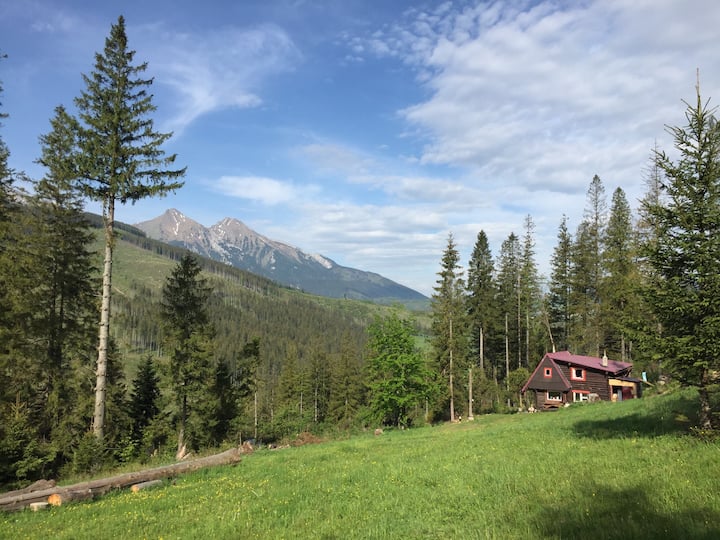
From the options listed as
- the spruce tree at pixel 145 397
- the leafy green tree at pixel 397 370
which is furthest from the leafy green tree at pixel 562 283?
the spruce tree at pixel 145 397

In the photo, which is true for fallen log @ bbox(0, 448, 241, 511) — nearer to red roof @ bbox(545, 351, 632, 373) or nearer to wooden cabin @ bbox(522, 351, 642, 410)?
wooden cabin @ bbox(522, 351, 642, 410)

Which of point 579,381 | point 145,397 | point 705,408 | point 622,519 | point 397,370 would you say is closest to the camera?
point 622,519

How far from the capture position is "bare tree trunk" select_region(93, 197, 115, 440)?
1722cm

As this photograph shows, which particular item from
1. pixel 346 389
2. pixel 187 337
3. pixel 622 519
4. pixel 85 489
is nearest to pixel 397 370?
pixel 187 337

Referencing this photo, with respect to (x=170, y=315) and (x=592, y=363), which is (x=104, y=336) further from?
(x=592, y=363)

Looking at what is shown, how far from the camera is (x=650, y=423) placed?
579 inches

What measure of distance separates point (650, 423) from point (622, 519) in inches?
415

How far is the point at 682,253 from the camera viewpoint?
1173 cm

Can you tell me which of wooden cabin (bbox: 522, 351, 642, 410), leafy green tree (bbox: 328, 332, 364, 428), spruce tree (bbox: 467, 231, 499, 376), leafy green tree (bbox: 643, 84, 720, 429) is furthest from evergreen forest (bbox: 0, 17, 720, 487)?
leafy green tree (bbox: 328, 332, 364, 428)

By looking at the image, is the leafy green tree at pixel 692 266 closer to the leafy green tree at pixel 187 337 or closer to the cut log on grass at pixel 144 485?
the cut log on grass at pixel 144 485

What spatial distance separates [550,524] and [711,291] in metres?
8.35

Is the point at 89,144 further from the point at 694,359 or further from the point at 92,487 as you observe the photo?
the point at 694,359

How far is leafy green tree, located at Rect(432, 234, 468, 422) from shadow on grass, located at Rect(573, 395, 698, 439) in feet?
78.5

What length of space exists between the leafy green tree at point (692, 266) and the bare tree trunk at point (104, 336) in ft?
68.3
